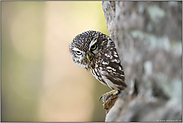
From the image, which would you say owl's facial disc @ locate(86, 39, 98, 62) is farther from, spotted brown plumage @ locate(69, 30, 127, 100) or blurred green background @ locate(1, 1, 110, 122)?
blurred green background @ locate(1, 1, 110, 122)

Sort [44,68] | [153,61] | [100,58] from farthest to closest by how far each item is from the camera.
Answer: [44,68] < [100,58] < [153,61]

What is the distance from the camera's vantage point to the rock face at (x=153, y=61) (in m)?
0.42

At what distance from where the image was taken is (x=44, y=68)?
4.69 m

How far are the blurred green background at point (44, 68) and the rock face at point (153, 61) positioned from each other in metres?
3.46

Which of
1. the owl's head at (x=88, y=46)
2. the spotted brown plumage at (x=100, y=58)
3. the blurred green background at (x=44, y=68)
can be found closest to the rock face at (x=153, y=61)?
the spotted brown plumage at (x=100, y=58)

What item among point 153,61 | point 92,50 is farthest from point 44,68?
point 153,61

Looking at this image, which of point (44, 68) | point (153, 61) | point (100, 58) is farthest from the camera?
point (44, 68)

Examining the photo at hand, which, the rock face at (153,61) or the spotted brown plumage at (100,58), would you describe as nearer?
the rock face at (153,61)

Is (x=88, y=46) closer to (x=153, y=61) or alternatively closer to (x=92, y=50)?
(x=92, y=50)

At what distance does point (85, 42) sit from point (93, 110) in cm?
296

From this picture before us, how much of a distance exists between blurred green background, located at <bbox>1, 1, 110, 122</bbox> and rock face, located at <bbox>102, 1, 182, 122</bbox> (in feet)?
11.4

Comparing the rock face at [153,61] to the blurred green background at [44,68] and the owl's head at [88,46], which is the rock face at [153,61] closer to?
the owl's head at [88,46]

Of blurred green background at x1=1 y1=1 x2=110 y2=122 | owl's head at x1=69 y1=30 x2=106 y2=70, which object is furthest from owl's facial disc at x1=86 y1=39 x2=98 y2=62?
blurred green background at x1=1 y1=1 x2=110 y2=122

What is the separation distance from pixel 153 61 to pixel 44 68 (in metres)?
4.50
